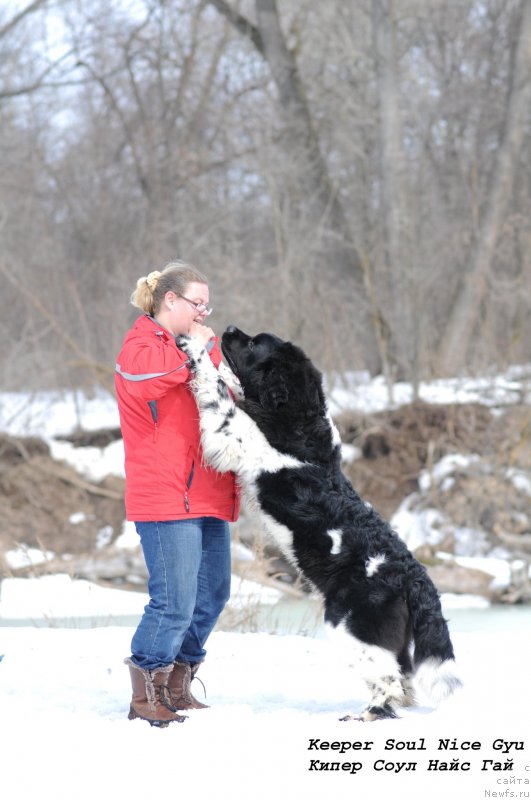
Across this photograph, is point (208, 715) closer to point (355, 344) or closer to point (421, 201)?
point (355, 344)

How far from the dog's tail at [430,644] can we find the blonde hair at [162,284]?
161cm

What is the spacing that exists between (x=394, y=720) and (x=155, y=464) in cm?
143

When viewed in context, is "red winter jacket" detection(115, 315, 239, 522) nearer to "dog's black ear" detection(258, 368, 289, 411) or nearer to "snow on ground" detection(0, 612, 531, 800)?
"dog's black ear" detection(258, 368, 289, 411)

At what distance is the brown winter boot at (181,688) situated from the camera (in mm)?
3992

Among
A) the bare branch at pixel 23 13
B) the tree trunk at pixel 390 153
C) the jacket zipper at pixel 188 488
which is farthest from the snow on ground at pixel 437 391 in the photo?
the jacket zipper at pixel 188 488

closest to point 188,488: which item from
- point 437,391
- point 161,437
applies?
point 161,437

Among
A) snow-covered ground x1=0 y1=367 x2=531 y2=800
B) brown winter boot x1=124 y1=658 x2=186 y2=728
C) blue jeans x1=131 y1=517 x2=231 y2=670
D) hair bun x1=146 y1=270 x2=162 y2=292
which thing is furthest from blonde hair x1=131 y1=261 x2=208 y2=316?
snow-covered ground x1=0 y1=367 x2=531 y2=800

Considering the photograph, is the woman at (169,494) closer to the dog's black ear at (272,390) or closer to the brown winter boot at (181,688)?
the brown winter boot at (181,688)

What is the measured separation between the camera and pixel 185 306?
398 cm

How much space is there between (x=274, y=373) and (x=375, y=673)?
1.34 meters

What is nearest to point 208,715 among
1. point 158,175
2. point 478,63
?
point 158,175

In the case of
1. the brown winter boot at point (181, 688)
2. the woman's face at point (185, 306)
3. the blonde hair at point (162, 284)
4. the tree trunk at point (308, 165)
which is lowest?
the brown winter boot at point (181, 688)

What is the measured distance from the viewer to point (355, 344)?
1537 centimetres

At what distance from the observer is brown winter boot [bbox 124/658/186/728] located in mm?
3768
